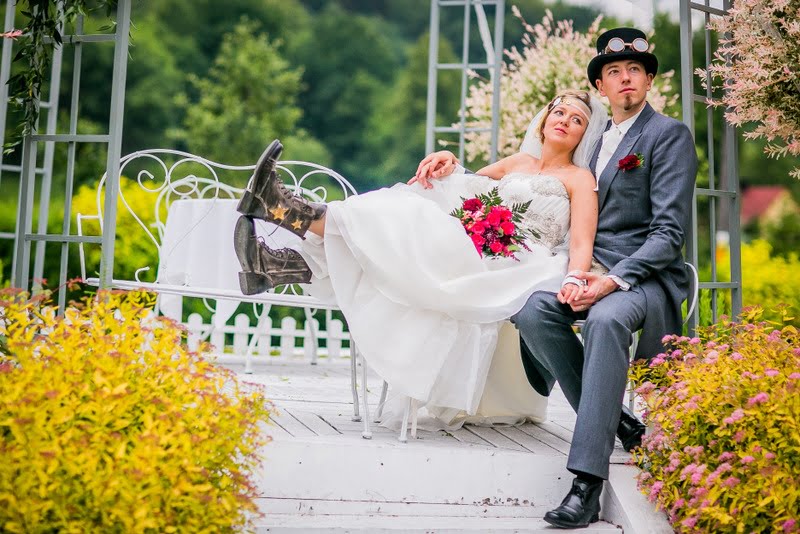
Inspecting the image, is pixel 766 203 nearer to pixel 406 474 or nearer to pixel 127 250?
pixel 127 250

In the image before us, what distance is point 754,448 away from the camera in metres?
2.53

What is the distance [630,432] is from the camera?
11.4 feet

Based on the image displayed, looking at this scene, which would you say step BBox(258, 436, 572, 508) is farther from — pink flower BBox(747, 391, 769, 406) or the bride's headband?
the bride's headband

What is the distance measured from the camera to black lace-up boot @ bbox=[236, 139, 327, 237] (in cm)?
324

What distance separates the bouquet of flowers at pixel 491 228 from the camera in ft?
11.8

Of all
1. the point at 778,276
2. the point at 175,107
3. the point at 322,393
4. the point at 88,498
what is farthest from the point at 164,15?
the point at 88,498

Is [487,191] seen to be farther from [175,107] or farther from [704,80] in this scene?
[175,107]

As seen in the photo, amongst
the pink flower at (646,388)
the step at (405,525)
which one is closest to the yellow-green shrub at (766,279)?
the pink flower at (646,388)

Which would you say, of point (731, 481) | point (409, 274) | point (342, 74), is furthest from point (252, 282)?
point (342, 74)

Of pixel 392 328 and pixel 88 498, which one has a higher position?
pixel 392 328

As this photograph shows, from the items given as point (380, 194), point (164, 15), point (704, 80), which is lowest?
point (380, 194)

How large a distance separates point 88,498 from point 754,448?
5.87ft

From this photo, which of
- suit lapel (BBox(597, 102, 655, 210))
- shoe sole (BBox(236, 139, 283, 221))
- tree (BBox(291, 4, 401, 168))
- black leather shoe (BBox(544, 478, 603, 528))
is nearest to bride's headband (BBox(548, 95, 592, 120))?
suit lapel (BBox(597, 102, 655, 210))

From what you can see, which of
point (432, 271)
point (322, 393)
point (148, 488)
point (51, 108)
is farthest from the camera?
point (51, 108)
